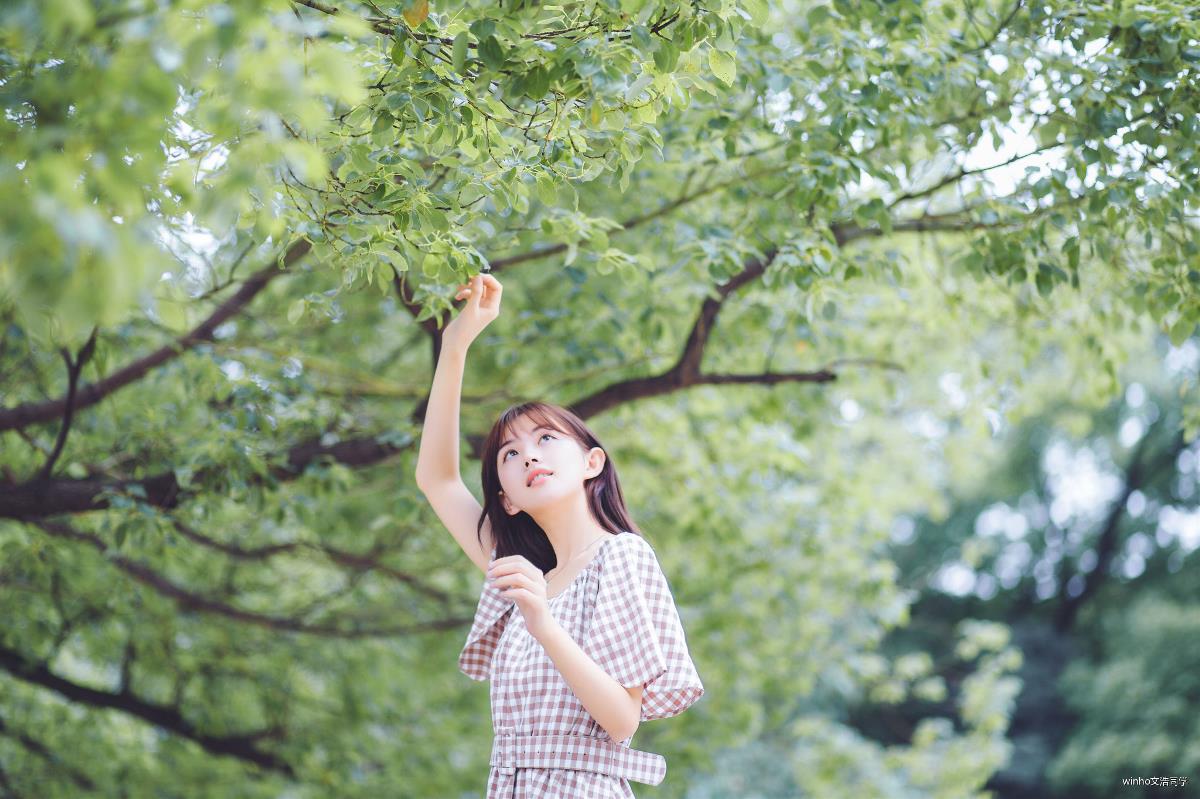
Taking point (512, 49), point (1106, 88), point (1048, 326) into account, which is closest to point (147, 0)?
point (512, 49)

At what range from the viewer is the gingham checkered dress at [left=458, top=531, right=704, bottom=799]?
228cm

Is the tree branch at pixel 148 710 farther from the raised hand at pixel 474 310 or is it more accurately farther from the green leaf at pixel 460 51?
the green leaf at pixel 460 51

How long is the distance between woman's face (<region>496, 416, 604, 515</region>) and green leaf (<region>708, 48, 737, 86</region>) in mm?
876

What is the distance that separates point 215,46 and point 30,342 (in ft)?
9.81

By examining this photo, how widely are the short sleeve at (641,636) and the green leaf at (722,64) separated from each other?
1.04 metres

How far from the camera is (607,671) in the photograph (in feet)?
7.43

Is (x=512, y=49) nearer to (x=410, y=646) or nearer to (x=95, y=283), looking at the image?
(x=95, y=283)

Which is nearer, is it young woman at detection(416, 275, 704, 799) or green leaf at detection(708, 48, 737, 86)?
young woman at detection(416, 275, 704, 799)

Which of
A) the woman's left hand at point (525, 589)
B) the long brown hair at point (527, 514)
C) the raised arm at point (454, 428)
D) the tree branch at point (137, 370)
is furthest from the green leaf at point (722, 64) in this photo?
the tree branch at point (137, 370)

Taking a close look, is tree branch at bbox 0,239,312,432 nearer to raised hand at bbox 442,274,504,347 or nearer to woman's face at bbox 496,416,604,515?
raised hand at bbox 442,274,504,347

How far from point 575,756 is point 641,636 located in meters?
0.29

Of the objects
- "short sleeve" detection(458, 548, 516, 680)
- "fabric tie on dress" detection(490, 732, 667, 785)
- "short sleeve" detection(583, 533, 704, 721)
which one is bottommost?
"fabric tie on dress" detection(490, 732, 667, 785)

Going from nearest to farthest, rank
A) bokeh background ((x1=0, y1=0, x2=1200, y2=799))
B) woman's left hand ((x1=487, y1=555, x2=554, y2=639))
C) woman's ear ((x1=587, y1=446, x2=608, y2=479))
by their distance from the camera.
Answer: bokeh background ((x1=0, y1=0, x2=1200, y2=799))
woman's left hand ((x1=487, y1=555, x2=554, y2=639))
woman's ear ((x1=587, y1=446, x2=608, y2=479))

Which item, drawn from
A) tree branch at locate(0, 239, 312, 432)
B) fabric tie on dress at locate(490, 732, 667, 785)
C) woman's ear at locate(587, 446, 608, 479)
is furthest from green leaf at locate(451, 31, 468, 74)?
tree branch at locate(0, 239, 312, 432)
